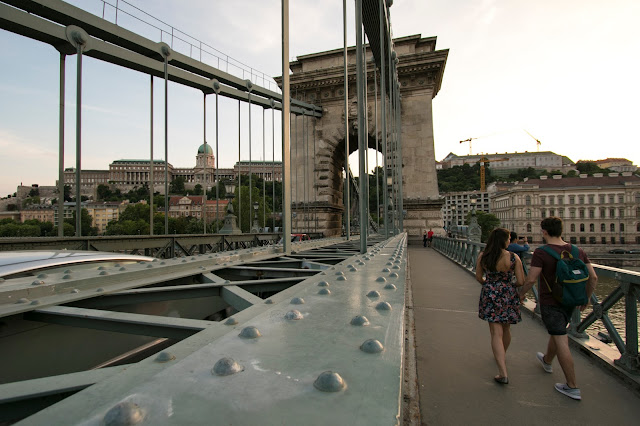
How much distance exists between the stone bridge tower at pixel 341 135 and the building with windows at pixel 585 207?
179ft

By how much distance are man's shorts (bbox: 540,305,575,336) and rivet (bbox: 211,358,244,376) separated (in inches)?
103

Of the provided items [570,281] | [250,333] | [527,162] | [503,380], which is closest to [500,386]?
[503,380]

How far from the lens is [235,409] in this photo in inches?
24.0

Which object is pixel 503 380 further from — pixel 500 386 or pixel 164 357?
pixel 164 357

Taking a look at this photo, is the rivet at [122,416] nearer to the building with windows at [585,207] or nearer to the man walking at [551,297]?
the man walking at [551,297]

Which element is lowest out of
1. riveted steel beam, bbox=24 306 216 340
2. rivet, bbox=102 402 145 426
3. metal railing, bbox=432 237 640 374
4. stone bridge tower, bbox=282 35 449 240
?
metal railing, bbox=432 237 640 374

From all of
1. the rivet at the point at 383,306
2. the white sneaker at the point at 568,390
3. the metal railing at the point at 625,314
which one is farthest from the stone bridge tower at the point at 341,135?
the rivet at the point at 383,306

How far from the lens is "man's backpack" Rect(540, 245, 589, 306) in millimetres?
2537

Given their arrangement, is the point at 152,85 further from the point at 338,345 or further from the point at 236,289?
the point at 338,345

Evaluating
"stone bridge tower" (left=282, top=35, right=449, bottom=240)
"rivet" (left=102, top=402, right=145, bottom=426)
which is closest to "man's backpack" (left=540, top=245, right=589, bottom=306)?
"rivet" (left=102, top=402, right=145, bottom=426)

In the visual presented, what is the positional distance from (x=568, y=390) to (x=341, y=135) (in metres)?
20.2

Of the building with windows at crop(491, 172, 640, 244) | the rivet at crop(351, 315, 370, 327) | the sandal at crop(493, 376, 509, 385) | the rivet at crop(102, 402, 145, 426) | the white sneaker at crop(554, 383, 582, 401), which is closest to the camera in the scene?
the rivet at crop(102, 402, 145, 426)

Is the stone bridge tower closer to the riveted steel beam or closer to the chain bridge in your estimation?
the chain bridge

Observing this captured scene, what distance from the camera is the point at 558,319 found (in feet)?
8.44
